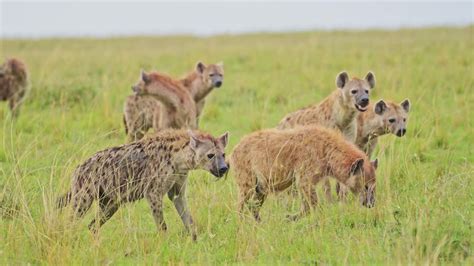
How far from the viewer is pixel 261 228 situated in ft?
15.8

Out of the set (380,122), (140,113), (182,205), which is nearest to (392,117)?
(380,122)

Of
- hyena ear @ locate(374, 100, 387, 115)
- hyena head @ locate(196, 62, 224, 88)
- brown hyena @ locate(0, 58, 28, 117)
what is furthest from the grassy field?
hyena head @ locate(196, 62, 224, 88)

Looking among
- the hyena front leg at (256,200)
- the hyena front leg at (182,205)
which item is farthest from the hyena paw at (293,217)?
the hyena front leg at (182,205)

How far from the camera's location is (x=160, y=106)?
832 cm

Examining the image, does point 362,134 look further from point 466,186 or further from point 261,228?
point 261,228

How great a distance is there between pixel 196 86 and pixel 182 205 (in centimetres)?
389

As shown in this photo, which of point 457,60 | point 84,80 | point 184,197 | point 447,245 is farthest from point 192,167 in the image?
point 457,60

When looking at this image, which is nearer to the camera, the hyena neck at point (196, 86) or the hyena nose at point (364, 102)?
the hyena nose at point (364, 102)

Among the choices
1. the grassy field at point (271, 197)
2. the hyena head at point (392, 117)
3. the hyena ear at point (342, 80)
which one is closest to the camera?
the grassy field at point (271, 197)

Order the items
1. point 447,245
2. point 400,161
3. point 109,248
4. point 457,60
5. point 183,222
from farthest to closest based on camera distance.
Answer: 1. point 457,60
2. point 400,161
3. point 183,222
4. point 109,248
5. point 447,245

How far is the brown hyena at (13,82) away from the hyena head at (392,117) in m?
4.73

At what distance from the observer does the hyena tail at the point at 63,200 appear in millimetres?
5176

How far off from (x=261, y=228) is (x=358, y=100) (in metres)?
2.32

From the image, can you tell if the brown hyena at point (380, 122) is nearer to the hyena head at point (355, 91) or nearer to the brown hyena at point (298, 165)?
the hyena head at point (355, 91)
